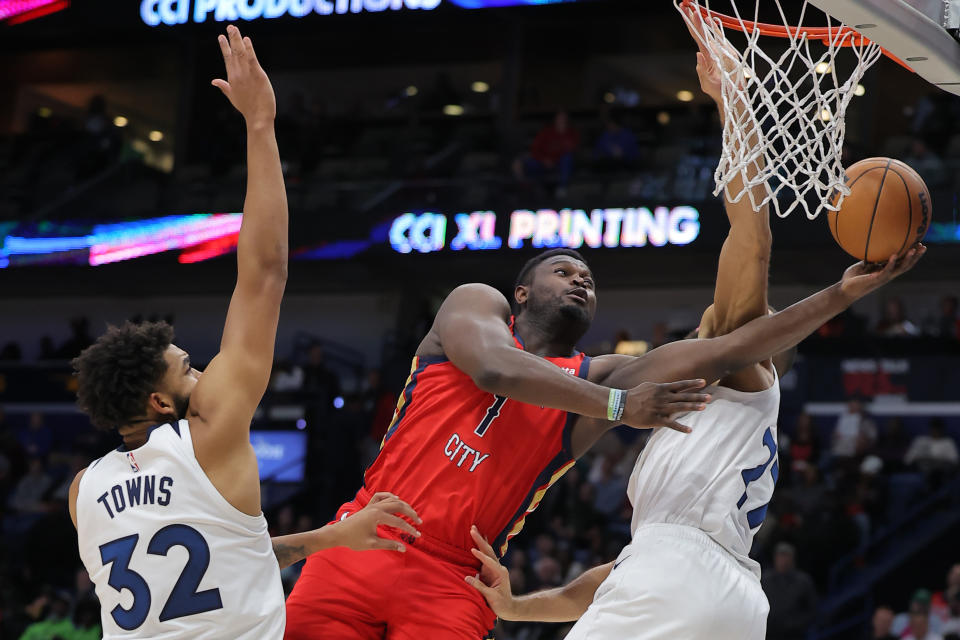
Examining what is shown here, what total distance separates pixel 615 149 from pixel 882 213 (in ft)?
40.9

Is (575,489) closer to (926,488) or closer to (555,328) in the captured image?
(926,488)

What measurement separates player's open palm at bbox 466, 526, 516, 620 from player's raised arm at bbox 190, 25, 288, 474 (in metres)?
1.01

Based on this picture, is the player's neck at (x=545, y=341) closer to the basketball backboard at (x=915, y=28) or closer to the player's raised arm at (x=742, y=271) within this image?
the player's raised arm at (x=742, y=271)

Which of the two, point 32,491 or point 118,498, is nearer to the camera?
point 118,498

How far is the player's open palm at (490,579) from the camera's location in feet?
12.5

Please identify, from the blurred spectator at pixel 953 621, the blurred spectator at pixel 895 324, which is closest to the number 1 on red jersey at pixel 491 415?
the blurred spectator at pixel 953 621

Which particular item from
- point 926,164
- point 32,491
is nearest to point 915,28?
point 926,164

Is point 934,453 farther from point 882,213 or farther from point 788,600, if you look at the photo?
point 882,213

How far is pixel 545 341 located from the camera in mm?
4074

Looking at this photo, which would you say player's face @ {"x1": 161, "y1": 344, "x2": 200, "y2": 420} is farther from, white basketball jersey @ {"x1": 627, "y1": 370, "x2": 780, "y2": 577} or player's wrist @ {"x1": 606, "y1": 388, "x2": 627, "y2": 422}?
white basketball jersey @ {"x1": 627, "y1": 370, "x2": 780, "y2": 577}

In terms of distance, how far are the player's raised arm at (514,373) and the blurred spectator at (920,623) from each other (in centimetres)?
662

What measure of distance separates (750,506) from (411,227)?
1260 centimetres

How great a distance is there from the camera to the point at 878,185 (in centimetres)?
373

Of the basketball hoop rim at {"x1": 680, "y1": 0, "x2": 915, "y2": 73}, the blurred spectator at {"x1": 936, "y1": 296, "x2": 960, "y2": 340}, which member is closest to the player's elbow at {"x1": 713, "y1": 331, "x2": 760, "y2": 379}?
the basketball hoop rim at {"x1": 680, "y1": 0, "x2": 915, "y2": 73}
